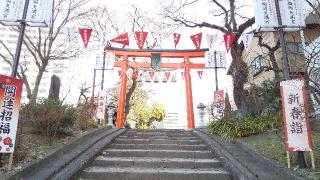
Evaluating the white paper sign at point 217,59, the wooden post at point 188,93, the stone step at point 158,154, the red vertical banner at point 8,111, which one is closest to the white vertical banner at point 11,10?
the red vertical banner at point 8,111

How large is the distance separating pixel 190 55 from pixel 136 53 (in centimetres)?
324

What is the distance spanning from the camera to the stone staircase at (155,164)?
6.16m

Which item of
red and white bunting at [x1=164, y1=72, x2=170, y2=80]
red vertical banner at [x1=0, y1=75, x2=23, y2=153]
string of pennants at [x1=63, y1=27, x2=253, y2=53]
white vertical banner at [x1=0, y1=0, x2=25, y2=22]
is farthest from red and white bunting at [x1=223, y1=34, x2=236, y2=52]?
red vertical banner at [x1=0, y1=75, x2=23, y2=153]

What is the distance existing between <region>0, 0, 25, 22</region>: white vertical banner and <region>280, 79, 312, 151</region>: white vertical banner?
5.59m

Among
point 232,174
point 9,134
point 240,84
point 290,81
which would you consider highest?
point 240,84

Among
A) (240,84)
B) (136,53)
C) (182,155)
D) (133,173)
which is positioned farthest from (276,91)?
(136,53)

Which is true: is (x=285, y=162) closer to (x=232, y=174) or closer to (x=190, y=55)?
(x=232, y=174)

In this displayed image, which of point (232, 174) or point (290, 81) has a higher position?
point (290, 81)

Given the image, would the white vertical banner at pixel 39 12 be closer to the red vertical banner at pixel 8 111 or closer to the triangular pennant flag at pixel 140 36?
the red vertical banner at pixel 8 111

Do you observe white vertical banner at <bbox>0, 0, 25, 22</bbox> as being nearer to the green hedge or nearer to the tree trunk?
the green hedge

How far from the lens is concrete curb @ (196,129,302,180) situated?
222 inches

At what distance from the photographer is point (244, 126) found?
9.81 m

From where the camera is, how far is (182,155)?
7.89 meters

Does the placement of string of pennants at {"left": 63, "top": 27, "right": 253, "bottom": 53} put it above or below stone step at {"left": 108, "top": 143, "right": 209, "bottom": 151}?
above
